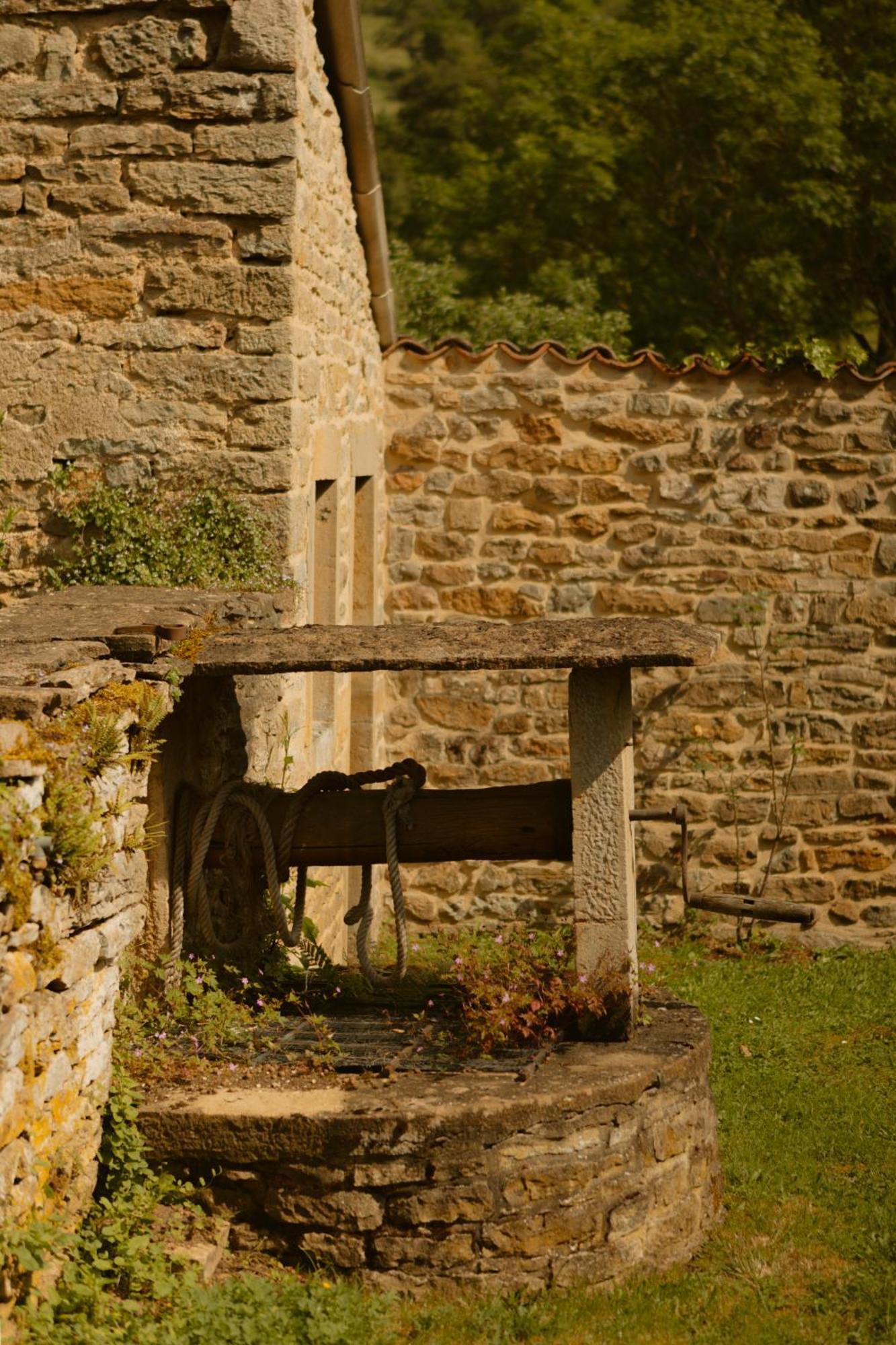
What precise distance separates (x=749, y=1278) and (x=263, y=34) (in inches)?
170

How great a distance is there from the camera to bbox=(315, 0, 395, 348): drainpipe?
5.75m

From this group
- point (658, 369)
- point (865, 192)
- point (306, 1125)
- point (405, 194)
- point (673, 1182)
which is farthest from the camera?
point (405, 194)

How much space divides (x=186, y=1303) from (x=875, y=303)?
1109 cm

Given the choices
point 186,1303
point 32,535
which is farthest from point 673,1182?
point 32,535

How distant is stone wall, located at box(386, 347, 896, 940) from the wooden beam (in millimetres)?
3670

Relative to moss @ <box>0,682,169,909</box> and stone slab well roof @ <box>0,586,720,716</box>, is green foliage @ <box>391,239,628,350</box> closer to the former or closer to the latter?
stone slab well roof @ <box>0,586,720,716</box>

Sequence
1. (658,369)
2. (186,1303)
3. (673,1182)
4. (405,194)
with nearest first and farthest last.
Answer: (186,1303) < (673,1182) < (658,369) < (405,194)

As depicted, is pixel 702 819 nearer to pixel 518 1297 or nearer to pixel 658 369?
pixel 658 369

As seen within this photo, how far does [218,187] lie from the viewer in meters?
5.23

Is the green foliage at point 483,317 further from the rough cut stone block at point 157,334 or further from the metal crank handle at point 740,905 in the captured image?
the metal crank handle at point 740,905

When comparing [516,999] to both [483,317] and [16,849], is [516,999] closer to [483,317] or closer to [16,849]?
[16,849]

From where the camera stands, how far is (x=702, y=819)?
323 inches

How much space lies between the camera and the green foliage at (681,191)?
11914 millimetres

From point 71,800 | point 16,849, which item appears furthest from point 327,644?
point 16,849
